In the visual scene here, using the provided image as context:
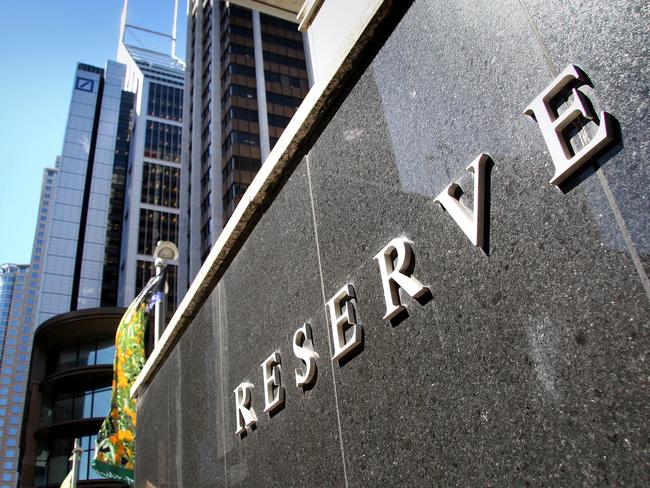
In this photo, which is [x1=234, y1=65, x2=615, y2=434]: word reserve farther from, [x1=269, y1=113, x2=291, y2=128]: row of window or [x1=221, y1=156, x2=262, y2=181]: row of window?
[x1=269, y1=113, x2=291, y2=128]: row of window

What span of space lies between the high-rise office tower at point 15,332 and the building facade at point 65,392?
363 ft

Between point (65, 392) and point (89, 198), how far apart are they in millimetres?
65237

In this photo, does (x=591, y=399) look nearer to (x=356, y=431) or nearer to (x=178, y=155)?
(x=356, y=431)

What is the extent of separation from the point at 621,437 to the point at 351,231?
1665mm

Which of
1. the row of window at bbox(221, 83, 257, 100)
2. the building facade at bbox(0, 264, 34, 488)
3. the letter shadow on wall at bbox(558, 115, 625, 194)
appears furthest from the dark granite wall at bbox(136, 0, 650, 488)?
the building facade at bbox(0, 264, 34, 488)

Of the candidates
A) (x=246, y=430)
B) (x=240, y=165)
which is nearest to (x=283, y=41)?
(x=240, y=165)

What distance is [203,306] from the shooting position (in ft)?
17.5

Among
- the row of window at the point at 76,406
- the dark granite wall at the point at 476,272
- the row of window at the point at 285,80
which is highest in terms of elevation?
the row of window at the point at 285,80

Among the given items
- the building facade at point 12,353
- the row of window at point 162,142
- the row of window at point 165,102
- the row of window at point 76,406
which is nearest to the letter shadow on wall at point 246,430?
the row of window at point 76,406

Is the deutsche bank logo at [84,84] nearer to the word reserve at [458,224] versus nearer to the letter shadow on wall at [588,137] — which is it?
the word reserve at [458,224]

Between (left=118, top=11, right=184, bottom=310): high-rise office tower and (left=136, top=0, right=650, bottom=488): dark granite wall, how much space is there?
6357 cm

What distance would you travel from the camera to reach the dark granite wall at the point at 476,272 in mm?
1676

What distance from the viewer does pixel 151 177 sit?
9394 cm

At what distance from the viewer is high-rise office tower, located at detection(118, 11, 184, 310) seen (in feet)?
273
